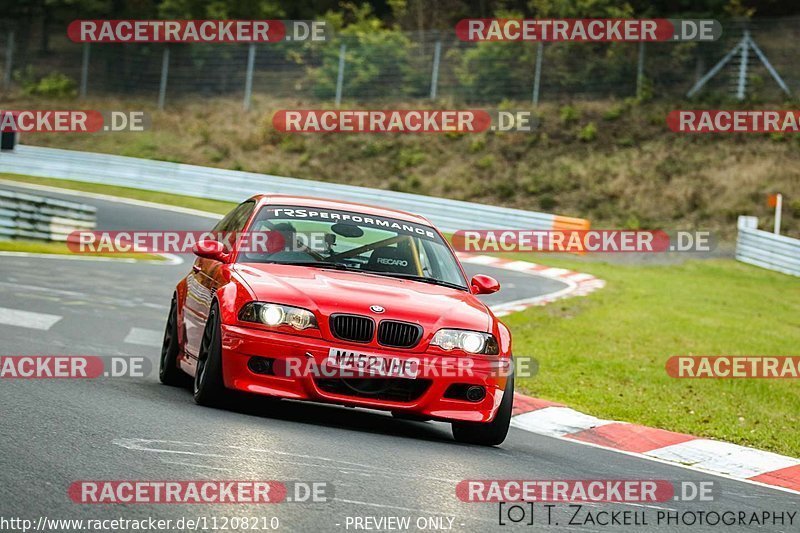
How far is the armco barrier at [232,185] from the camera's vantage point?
31.0 metres

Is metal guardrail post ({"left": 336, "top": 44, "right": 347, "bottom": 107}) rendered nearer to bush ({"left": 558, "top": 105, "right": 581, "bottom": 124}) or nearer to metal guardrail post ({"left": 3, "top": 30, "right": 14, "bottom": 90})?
bush ({"left": 558, "top": 105, "right": 581, "bottom": 124})

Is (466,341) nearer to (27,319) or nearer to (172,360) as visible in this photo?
(172,360)

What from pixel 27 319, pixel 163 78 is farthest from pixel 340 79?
pixel 27 319

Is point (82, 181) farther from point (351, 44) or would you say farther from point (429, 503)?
point (429, 503)

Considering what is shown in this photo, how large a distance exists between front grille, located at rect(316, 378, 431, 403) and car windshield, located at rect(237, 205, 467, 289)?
3.85 feet

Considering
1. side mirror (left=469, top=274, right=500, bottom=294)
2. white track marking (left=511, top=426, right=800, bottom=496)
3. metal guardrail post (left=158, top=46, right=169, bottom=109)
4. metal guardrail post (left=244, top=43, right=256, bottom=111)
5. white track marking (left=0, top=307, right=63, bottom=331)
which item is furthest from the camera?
metal guardrail post (left=158, top=46, right=169, bottom=109)

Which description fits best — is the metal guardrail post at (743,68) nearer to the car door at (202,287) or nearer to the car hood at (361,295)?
the car door at (202,287)

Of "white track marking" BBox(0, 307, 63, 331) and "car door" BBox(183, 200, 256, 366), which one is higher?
"car door" BBox(183, 200, 256, 366)

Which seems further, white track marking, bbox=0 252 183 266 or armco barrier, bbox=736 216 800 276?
armco barrier, bbox=736 216 800 276

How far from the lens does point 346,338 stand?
7.98 meters

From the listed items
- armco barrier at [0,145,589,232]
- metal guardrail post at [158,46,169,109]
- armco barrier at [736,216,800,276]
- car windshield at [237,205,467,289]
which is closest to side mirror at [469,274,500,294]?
car windshield at [237,205,467,289]

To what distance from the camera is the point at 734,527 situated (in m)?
6.27

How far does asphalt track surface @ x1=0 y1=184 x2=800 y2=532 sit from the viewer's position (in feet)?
18.1

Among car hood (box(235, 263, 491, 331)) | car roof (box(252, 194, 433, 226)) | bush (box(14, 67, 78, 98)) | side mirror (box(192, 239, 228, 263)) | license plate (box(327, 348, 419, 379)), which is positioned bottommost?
license plate (box(327, 348, 419, 379))
